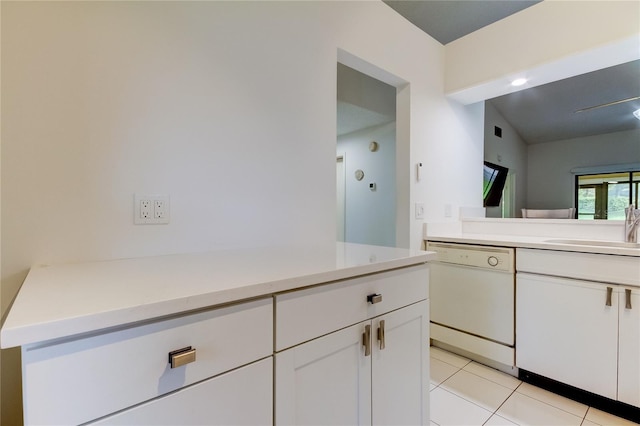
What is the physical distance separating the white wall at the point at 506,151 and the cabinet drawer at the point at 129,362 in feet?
9.84

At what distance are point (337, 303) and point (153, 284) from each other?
1.65ft

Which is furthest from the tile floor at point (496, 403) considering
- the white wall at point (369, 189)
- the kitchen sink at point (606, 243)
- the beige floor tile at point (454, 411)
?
the white wall at point (369, 189)

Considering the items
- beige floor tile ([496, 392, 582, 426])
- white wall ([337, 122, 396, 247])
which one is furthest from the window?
white wall ([337, 122, 396, 247])

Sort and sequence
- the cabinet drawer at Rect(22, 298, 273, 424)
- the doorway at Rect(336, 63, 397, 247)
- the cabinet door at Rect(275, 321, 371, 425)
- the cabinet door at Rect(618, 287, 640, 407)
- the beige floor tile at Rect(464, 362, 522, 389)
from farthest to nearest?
the doorway at Rect(336, 63, 397, 247) → the beige floor tile at Rect(464, 362, 522, 389) → the cabinet door at Rect(618, 287, 640, 407) → the cabinet door at Rect(275, 321, 371, 425) → the cabinet drawer at Rect(22, 298, 273, 424)

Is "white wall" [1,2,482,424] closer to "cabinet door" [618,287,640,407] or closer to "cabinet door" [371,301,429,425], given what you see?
"cabinet door" [371,301,429,425]

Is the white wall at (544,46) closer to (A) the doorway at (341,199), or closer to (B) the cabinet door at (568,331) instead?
(B) the cabinet door at (568,331)

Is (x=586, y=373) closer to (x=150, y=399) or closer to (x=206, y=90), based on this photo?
(x=150, y=399)

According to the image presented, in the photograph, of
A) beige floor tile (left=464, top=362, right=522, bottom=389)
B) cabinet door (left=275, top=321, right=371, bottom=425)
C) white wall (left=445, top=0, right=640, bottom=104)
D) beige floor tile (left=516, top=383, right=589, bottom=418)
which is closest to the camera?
cabinet door (left=275, top=321, right=371, bottom=425)

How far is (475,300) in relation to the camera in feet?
6.72

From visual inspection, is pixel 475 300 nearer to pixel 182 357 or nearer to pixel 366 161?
pixel 182 357

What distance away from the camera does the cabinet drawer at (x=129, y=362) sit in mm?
473

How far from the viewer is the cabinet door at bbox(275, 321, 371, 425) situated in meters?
0.76

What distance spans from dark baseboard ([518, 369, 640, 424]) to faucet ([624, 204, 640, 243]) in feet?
3.17

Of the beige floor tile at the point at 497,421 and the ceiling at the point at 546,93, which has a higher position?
the ceiling at the point at 546,93
